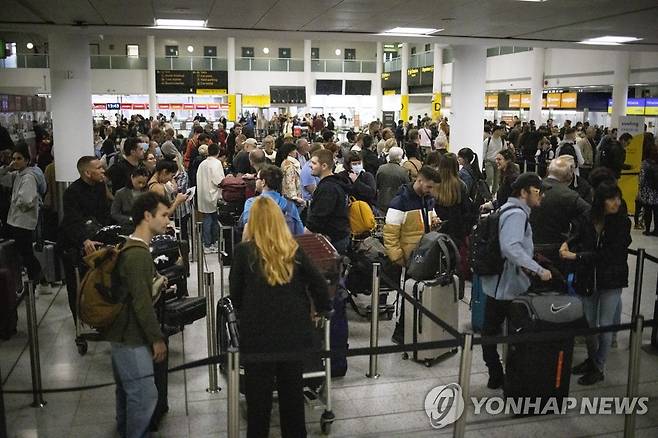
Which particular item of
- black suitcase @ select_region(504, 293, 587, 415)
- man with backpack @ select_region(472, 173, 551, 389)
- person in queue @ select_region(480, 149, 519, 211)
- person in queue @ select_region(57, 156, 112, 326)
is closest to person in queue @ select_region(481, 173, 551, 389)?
man with backpack @ select_region(472, 173, 551, 389)

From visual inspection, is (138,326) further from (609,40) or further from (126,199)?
(609,40)

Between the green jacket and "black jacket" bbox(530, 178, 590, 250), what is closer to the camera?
the green jacket

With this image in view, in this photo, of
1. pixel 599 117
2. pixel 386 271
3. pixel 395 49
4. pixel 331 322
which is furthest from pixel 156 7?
pixel 395 49

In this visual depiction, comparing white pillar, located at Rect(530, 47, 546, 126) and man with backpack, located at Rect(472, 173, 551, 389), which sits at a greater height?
white pillar, located at Rect(530, 47, 546, 126)

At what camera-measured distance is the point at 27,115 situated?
2002 cm

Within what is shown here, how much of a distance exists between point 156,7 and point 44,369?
5.51 metres

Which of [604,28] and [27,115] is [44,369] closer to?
[604,28]

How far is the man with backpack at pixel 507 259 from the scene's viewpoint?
16.4 ft

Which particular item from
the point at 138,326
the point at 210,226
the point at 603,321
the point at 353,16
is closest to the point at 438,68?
the point at 353,16

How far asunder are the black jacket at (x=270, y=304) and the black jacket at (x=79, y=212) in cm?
289

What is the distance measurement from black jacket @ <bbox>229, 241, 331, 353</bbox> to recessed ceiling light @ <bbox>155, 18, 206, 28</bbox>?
314 inches

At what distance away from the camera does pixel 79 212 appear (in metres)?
6.11

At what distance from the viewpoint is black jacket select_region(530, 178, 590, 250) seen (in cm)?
598

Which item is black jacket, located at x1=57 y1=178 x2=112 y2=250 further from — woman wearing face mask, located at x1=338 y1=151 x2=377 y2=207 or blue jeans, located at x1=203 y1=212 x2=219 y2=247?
blue jeans, located at x1=203 y1=212 x2=219 y2=247
